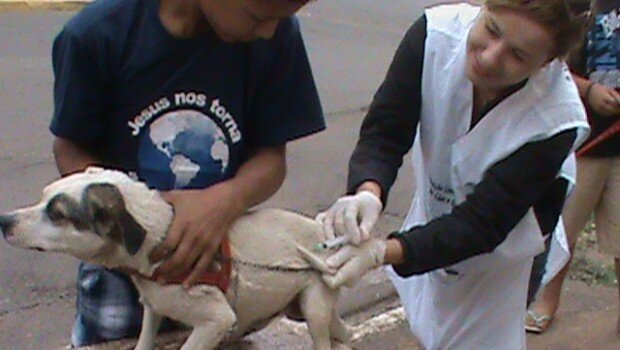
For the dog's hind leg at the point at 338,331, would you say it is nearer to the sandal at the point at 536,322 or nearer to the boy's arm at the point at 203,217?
the boy's arm at the point at 203,217

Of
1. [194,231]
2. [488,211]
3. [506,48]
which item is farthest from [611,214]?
[194,231]

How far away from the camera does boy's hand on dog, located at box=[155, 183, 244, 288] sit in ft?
5.81

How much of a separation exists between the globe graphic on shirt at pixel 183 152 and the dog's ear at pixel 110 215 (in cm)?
28

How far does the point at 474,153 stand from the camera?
2266mm

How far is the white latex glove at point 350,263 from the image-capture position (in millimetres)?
1886

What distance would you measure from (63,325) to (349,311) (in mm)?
1178

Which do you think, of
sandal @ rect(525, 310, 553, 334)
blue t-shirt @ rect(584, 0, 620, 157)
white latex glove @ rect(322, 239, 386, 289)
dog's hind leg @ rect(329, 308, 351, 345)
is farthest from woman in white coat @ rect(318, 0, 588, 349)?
sandal @ rect(525, 310, 553, 334)

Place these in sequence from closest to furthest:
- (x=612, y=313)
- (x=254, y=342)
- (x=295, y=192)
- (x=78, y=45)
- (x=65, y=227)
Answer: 1. (x=65, y=227)
2. (x=78, y=45)
3. (x=254, y=342)
4. (x=612, y=313)
5. (x=295, y=192)

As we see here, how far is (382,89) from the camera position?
2373 mm

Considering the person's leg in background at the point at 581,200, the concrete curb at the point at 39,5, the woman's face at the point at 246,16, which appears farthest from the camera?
the concrete curb at the point at 39,5

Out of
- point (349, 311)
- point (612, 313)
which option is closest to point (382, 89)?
point (349, 311)

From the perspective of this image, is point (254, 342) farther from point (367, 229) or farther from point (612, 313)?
point (612, 313)

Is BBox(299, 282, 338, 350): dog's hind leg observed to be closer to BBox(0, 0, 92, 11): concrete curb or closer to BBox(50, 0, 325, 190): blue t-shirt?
BBox(50, 0, 325, 190): blue t-shirt

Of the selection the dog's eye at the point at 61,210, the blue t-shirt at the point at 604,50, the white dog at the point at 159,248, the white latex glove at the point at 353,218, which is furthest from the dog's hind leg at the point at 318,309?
the blue t-shirt at the point at 604,50
